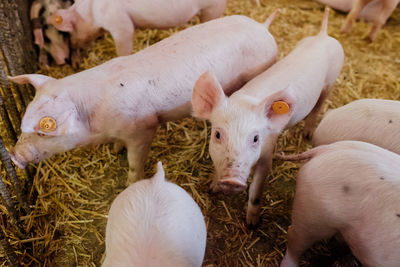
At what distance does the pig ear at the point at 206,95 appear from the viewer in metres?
2.01

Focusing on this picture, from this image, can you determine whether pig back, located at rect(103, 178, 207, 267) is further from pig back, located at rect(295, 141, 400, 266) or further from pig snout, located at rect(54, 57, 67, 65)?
pig snout, located at rect(54, 57, 67, 65)

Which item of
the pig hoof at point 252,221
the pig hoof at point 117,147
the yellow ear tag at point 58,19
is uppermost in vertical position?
the yellow ear tag at point 58,19

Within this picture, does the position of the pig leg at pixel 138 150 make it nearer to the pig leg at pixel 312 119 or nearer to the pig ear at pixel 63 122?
the pig ear at pixel 63 122

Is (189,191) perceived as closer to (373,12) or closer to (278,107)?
(278,107)

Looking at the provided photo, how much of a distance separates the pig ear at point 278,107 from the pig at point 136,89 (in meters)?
0.66

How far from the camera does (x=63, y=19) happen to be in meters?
3.16

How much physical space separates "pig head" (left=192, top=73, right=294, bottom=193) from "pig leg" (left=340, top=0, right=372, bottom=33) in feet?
9.69

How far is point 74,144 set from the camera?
2.19 m

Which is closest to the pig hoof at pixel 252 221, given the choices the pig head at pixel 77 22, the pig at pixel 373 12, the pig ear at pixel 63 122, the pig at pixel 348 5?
the pig ear at pixel 63 122

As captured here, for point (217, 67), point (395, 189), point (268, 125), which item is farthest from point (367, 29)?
point (395, 189)

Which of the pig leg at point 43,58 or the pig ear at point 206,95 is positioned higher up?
the pig ear at point 206,95

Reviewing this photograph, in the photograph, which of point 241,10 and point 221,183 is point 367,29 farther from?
point 221,183

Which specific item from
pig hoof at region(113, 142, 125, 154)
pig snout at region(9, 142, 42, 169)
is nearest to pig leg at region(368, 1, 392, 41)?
pig hoof at region(113, 142, 125, 154)

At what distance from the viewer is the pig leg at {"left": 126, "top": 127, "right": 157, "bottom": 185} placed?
2.40 metres
